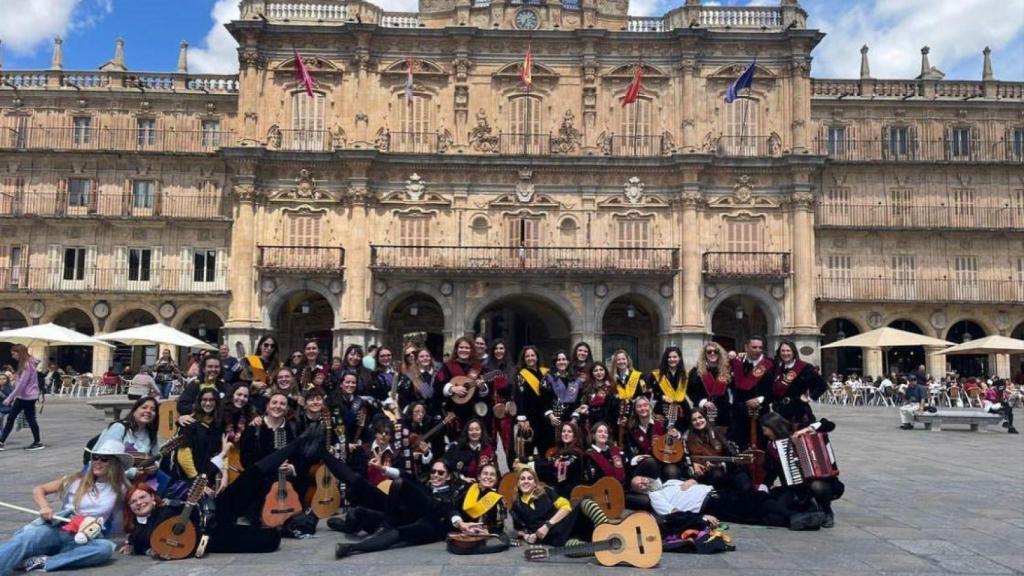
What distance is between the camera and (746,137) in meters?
31.0

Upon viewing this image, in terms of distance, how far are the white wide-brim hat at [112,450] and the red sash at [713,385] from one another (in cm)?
605

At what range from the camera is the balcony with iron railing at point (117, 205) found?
3216 cm

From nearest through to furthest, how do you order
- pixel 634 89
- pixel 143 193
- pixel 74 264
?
pixel 634 89 → pixel 74 264 → pixel 143 193

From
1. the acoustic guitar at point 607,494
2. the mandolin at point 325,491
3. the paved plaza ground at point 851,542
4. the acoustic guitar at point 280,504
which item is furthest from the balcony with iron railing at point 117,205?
the acoustic guitar at point 607,494

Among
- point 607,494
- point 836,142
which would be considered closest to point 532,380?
point 607,494

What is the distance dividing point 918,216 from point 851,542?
28.4 m

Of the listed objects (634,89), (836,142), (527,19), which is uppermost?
(527,19)

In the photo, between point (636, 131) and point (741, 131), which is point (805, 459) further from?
point (741, 131)

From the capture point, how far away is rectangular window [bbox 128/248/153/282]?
3212cm

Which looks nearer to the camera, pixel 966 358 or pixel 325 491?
pixel 325 491

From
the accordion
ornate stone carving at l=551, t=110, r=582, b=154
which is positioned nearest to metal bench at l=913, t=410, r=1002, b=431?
the accordion

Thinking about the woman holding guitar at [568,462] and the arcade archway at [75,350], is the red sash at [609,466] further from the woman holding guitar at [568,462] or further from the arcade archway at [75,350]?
the arcade archway at [75,350]

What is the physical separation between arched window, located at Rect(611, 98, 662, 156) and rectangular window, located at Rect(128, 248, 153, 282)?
725 inches

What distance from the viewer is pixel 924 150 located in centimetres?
3338
